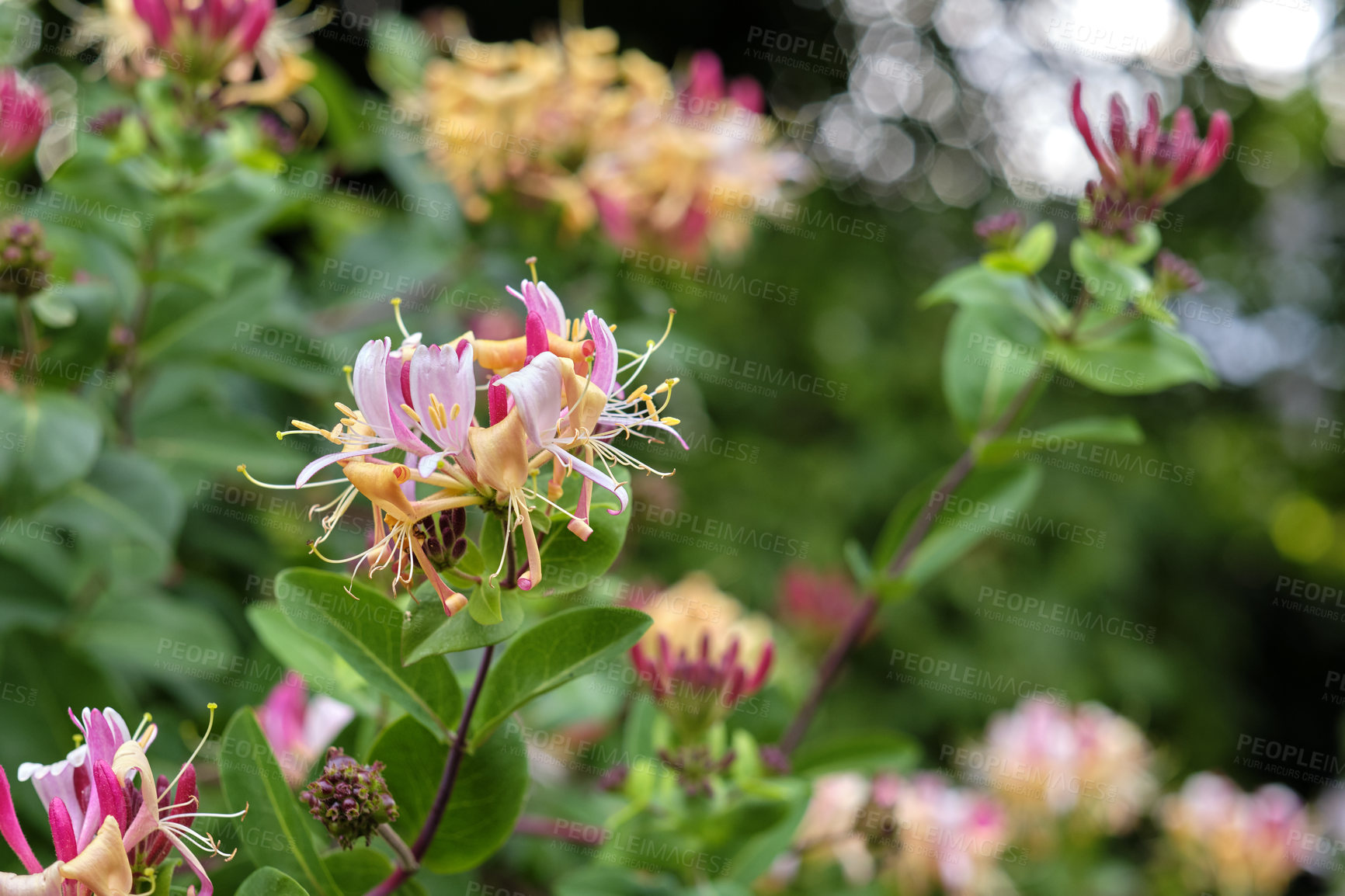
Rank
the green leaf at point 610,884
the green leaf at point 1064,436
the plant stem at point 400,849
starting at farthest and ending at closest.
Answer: the green leaf at point 1064,436 → the green leaf at point 610,884 → the plant stem at point 400,849

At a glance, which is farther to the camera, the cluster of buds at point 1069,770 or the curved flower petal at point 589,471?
the cluster of buds at point 1069,770

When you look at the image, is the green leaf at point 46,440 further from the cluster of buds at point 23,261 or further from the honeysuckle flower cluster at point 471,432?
the honeysuckle flower cluster at point 471,432

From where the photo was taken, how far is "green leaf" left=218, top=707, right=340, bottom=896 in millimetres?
592

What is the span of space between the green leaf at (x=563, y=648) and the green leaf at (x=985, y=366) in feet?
1.86

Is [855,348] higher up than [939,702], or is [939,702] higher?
[855,348]

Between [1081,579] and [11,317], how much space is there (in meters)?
3.14

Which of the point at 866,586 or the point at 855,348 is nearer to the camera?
the point at 866,586

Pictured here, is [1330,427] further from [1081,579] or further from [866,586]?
[866,586]

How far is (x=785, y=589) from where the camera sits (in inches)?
72.3

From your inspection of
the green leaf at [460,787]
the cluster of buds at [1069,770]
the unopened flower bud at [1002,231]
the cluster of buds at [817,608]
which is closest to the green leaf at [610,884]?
the green leaf at [460,787]

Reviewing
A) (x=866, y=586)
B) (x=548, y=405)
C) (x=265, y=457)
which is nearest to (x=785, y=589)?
(x=866, y=586)

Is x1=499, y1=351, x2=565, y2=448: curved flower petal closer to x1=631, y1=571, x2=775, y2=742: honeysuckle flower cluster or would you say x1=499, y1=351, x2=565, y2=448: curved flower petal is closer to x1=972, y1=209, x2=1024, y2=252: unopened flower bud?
x1=631, y1=571, x2=775, y2=742: honeysuckle flower cluster

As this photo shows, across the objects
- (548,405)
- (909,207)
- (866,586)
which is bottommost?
(909,207)

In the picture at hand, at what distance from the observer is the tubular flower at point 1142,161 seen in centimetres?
89
